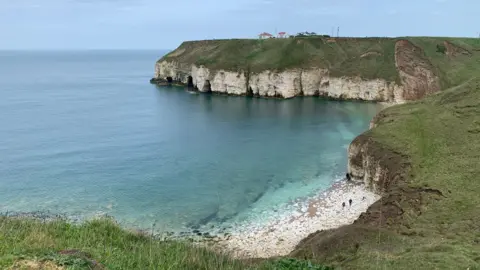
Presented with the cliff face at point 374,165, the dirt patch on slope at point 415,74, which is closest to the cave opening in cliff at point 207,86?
the dirt patch on slope at point 415,74

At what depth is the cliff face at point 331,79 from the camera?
87.8 m

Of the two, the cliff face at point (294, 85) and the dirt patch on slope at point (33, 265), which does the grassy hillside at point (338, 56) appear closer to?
the cliff face at point (294, 85)

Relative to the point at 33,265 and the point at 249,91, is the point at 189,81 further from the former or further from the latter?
the point at 33,265

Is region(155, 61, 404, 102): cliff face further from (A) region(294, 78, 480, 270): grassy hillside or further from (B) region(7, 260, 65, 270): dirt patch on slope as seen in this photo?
(B) region(7, 260, 65, 270): dirt patch on slope

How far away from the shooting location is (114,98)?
320 feet

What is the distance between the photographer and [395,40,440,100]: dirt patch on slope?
8650 cm

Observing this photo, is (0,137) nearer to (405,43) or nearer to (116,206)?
(116,206)

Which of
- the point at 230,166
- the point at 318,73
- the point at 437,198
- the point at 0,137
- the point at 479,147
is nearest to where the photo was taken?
the point at 437,198

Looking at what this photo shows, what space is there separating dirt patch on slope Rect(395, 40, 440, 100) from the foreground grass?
82.7 metres

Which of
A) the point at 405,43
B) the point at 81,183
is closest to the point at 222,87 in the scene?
the point at 405,43

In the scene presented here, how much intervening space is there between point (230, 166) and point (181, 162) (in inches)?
249

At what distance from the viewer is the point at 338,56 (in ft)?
332

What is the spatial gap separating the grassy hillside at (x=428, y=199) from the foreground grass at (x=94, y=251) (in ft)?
21.5

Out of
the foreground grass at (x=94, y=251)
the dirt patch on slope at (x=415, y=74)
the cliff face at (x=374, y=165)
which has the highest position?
the dirt patch on slope at (x=415, y=74)
